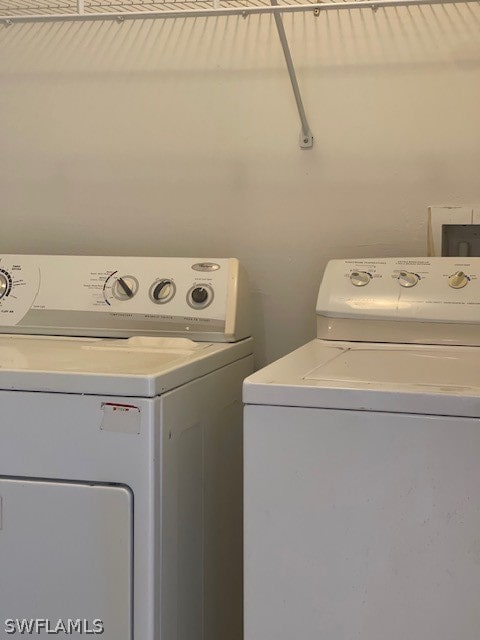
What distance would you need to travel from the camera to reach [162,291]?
1.79m

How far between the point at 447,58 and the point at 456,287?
625 mm

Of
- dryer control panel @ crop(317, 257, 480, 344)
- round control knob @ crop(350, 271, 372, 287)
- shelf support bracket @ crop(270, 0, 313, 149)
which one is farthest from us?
shelf support bracket @ crop(270, 0, 313, 149)

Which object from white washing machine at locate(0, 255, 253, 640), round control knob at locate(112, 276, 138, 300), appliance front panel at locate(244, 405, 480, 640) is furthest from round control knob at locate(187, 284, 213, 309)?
appliance front panel at locate(244, 405, 480, 640)

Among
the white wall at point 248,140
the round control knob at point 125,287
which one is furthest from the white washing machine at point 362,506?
the white wall at point 248,140

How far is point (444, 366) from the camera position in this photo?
1.32 metres

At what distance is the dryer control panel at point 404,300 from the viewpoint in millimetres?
1633

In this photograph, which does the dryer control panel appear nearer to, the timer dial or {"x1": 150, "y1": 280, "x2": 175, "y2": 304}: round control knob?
{"x1": 150, "y1": 280, "x2": 175, "y2": 304}: round control knob

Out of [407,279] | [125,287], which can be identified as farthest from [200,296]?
[407,279]

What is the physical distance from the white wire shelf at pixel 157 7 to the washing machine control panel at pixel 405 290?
1.80 ft

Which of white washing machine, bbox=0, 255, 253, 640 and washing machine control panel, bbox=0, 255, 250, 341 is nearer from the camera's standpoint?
white washing machine, bbox=0, 255, 253, 640

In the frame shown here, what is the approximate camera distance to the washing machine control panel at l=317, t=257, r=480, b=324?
5.39 feet

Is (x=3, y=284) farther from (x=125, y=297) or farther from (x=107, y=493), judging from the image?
(x=107, y=493)

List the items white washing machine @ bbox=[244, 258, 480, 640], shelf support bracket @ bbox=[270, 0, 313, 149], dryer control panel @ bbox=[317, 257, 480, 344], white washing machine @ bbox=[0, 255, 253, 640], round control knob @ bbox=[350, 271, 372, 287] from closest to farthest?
1. white washing machine @ bbox=[244, 258, 480, 640]
2. white washing machine @ bbox=[0, 255, 253, 640]
3. dryer control panel @ bbox=[317, 257, 480, 344]
4. round control knob @ bbox=[350, 271, 372, 287]
5. shelf support bracket @ bbox=[270, 0, 313, 149]

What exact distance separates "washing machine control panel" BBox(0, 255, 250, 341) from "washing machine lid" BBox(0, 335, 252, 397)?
1.5 inches
